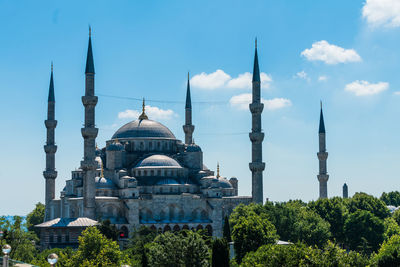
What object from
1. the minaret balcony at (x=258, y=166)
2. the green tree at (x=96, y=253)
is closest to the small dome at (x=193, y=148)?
the minaret balcony at (x=258, y=166)

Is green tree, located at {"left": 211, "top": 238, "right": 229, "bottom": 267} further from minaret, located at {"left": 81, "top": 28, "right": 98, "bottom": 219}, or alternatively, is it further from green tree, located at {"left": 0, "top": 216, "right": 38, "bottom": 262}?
minaret, located at {"left": 81, "top": 28, "right": 98, "bottom": 219}

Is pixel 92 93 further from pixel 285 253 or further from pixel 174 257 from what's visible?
pixel 285 253

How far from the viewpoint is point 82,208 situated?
170 feet

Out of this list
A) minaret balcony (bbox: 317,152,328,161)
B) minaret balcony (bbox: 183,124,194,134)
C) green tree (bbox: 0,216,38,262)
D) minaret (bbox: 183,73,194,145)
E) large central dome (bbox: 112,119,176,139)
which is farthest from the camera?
minaret (bbox: 183,73,194,145)

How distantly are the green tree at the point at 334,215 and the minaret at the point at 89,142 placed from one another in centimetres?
1975

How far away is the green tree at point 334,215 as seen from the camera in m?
51.2

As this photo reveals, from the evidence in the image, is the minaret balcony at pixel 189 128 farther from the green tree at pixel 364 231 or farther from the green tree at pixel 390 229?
the green tree at pixel 390 229

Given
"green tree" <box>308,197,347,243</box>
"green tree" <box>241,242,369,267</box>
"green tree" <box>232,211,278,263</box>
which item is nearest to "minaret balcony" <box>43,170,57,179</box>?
"green tree" <box>308,197,347,243</box>

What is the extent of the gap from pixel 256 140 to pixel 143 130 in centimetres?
1350

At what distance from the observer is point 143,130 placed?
2493 inches

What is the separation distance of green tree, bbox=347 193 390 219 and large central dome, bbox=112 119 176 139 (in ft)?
68.0

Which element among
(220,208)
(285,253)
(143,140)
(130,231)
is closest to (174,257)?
(285,253)

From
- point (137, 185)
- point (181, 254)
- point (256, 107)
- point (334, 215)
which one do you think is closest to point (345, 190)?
point (256, 107)

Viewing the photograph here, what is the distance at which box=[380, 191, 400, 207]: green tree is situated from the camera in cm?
8725
